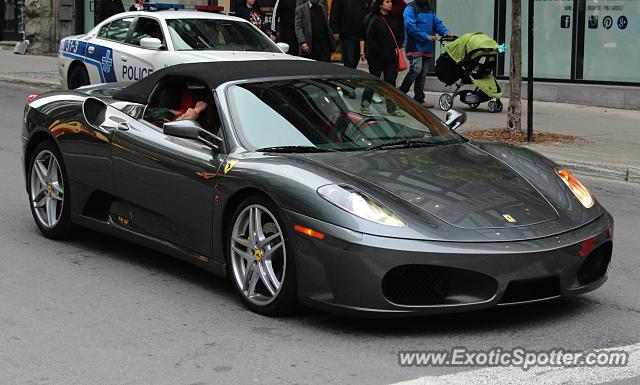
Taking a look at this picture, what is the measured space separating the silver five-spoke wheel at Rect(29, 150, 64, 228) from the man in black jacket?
1008cm

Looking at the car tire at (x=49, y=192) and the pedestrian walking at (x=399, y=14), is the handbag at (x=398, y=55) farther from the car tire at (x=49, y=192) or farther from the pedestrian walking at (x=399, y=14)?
the car tire at (x=49, y=192)

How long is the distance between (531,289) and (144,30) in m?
10.5

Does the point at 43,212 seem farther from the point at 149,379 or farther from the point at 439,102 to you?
the point at 439,102

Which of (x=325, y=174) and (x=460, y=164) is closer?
(x=325, y=174)

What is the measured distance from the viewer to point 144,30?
1538 cm

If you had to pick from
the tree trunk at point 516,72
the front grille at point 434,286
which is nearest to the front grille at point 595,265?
the front grille at point 434,286

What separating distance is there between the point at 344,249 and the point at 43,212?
131 inches

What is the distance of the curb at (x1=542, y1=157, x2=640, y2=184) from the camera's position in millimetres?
11703

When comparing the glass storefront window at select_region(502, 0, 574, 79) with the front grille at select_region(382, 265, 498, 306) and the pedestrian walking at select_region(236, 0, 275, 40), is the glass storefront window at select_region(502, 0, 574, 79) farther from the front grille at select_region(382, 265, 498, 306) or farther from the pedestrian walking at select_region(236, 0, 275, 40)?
the front grille at select_region(382, 265, 498, 306)

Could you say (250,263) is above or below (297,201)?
below

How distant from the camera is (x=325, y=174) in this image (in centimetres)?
605

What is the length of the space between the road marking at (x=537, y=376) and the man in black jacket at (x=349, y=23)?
12843 millimetres

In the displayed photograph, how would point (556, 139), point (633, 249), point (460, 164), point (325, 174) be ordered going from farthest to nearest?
point (556, 139) < point (633, 249) < point (460, 164) < point (325, 174)

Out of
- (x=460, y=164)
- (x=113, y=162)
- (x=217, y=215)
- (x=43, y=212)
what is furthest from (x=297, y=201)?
(x=43, y=212)
